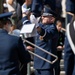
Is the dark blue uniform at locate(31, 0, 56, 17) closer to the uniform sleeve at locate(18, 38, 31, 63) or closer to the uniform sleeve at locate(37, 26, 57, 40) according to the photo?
the uniform sleeve at locate(37, 26, 57, 40)

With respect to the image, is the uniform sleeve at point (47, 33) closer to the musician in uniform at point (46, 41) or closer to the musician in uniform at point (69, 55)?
the musician in uniform at point (46, 41)

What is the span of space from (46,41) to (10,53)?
2.46 meters

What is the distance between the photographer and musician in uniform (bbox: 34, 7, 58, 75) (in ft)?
27.1

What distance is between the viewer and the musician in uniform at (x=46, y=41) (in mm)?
8250

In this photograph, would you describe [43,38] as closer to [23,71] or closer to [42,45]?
[42,45]

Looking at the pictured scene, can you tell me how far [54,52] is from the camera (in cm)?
876

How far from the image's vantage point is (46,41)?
853cm

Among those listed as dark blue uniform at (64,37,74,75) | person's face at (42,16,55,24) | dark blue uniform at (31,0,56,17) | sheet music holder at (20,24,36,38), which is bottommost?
dark blue uniform at (64,37,74,75)

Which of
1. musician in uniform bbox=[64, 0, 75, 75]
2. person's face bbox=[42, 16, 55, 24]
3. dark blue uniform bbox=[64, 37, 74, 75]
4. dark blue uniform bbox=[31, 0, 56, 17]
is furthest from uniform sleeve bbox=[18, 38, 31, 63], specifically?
dark blue uniform bbox=[31, 0, 56, 17]

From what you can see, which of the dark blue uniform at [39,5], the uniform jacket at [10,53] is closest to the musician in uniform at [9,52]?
the uniform jacket at [10,53]

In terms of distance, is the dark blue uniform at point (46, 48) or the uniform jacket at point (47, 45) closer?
the uniform jacket at point (47, 45)

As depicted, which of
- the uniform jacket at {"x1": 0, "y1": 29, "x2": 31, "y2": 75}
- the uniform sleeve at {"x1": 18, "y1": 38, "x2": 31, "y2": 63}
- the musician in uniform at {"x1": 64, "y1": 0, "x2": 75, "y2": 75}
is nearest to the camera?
the uniform jacket at {"x1": 0, "y1": 29, "x2": 31, "y2": 75}

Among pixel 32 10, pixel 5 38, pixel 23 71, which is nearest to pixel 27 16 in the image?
pixel 32 10

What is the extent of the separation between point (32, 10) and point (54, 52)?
3152 millimetres
